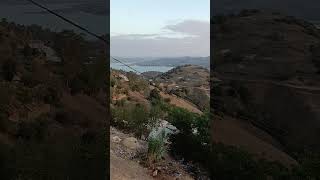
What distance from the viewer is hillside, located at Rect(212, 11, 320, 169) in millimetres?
10438

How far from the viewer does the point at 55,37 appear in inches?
566

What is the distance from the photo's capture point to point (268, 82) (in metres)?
12.1

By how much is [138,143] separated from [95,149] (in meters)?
1.48

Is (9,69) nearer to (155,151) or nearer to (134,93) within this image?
(155,151)

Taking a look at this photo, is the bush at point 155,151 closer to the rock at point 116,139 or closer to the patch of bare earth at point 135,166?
the patch of bare earth at point 135,166

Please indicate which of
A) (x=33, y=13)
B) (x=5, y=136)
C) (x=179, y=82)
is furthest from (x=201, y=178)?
(x=179, y=82)

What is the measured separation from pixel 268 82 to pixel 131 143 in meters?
4.45

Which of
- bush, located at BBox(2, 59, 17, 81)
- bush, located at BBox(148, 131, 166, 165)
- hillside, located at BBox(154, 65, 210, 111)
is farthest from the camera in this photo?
hillside, located at BBox(154, 65, 210, 111)

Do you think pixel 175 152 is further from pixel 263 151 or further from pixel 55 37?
pixel 55 37

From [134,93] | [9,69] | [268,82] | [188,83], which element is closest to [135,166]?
[9,69]

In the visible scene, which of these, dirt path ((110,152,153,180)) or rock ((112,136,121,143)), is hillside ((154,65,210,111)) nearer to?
rock ((112,136,121,143))

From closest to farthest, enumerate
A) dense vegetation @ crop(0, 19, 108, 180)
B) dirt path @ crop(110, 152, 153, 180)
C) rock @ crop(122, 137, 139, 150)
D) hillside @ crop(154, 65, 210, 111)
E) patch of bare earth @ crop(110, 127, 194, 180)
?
dense vegetation @ crop(0, 19, 108, 180)
dirt path @ crop(110, 152, 153, 180)
patch of bare earth @ crop(110, 127, 194, 180)
rock @ crop(122, 137, 139, 150)
hillside @ crop(154, 65, 210, 111)

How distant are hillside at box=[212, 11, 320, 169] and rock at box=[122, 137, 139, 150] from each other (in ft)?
4.98

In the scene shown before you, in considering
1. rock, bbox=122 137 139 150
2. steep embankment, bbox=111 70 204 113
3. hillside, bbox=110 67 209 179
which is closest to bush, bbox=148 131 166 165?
hillside, bbox=110 67 209 179
